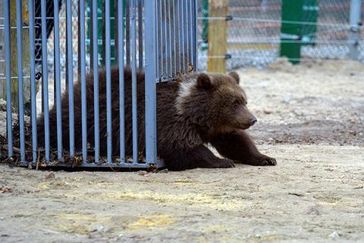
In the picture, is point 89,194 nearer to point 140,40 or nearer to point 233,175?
point 233,175

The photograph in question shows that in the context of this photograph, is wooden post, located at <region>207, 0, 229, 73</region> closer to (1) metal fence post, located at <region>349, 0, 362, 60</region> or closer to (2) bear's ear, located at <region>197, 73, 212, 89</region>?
(1) metal fence post, located at <region>349, 0, 362, 60</region>

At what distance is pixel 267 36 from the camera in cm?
1992

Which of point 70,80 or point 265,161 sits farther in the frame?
point 265,161

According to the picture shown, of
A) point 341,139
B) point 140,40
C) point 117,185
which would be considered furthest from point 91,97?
point 341,139

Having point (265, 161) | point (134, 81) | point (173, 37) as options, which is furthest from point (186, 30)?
point (265, 161)

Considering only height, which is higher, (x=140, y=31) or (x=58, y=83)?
(x=140, y=31)

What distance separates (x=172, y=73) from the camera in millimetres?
8125

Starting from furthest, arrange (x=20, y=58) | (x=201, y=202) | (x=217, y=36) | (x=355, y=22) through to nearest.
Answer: (x=355, y=22)
(x=217, y=36)
(x=20, y=58)
(x=201, y=202)

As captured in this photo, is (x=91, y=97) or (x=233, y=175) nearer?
(x=233, y=175)

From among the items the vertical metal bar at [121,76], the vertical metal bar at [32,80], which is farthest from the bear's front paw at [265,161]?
the vertical metal bar at [32,80]

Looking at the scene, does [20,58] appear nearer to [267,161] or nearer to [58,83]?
[58,83]

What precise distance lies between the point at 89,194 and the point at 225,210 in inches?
40.6

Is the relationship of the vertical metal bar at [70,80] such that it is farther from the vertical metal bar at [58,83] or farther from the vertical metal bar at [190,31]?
the vertical metal bar at [190,31]

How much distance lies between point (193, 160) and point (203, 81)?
0.70 metres
